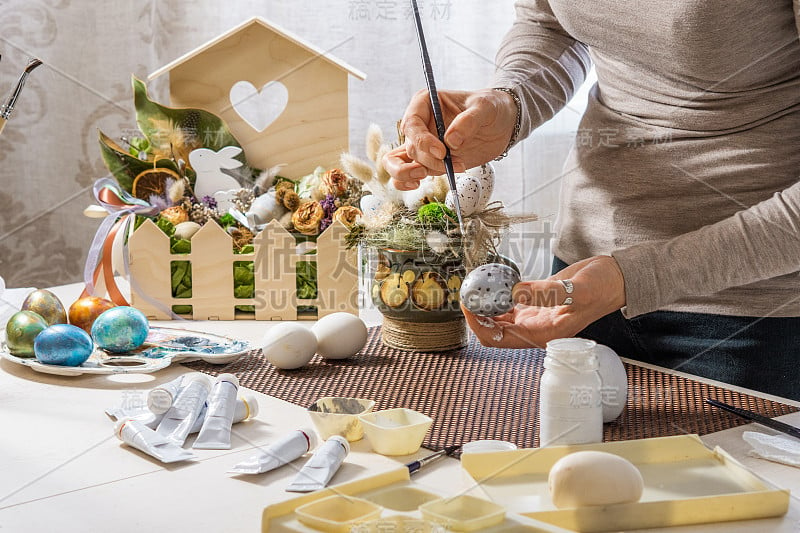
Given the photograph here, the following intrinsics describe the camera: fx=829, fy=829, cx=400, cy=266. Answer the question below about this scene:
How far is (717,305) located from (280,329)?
22.0 inches

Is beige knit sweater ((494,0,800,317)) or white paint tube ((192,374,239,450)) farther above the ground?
beige knit sweater ((494,0,800,317))

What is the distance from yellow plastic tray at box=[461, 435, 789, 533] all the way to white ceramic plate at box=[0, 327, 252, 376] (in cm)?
48

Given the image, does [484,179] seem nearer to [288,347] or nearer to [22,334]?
[288,347]

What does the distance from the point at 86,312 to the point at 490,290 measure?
A: 0.60m

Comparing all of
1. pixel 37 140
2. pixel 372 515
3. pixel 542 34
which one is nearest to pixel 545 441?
pixel 372 515

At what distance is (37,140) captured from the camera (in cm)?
207

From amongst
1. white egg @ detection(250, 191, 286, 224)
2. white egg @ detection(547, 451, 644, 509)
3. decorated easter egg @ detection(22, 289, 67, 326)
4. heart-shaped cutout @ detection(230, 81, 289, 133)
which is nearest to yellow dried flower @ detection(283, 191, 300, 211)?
white egg @ detection(250, 191, 286, 224)

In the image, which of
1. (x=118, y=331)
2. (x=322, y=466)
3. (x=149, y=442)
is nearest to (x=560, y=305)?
(x=322, y=466)

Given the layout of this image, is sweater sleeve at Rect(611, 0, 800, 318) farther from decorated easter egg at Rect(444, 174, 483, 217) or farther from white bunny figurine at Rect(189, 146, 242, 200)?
white bunny figurine at Rect(189, 146, 242, 200)

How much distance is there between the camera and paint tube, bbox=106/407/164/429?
83 centimetres

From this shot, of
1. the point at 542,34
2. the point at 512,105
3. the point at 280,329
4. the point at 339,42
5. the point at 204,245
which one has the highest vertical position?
the point at 339,42

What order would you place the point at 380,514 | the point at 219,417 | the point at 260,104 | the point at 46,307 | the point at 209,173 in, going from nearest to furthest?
1. the point at 380,514
2. the point at 219,417
3. the point at 46,307
4. the point at 209,173
5. the point at 260,104

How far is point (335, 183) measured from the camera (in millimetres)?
1354

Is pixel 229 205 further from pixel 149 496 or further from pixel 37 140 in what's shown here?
pixel 37 140
